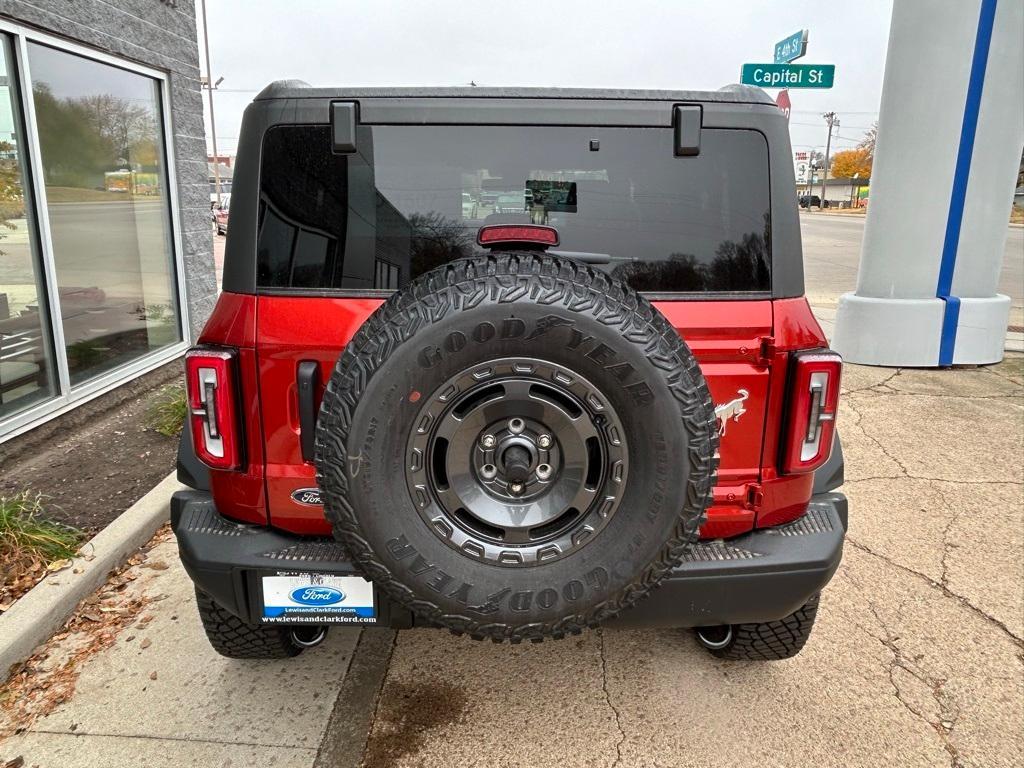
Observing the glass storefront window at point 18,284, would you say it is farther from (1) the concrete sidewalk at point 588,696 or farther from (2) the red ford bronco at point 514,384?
(2) the red ford bronco at point 514,384

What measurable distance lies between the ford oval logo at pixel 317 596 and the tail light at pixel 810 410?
53.7 inches

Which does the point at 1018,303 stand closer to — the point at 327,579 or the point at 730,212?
the point at 730,212

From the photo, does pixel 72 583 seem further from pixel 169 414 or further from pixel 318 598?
pixel 169 414

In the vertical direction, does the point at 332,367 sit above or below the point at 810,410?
above

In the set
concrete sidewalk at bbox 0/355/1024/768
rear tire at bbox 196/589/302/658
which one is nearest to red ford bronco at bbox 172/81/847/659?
rear tire at bbox 196/589/302/658

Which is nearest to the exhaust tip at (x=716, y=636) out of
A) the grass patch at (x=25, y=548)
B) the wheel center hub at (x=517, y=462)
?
the wheel center hub at (x=517, y=462)

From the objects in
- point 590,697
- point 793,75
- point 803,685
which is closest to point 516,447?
point 590,697

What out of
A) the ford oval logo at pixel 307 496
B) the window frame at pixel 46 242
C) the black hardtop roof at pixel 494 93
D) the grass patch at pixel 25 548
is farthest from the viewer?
the window frame at pixel 46 242

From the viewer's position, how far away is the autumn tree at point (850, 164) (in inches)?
4491

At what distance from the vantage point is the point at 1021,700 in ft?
8.58

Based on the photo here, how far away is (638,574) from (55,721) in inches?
80.5

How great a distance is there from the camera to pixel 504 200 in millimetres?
2145

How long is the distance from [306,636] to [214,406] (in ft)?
3.65

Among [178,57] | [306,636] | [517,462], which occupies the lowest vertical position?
[306,636]
